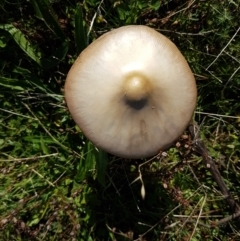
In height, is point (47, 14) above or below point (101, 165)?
above

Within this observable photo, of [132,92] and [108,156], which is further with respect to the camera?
[108,156]

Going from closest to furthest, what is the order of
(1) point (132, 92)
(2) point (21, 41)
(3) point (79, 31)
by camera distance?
(1) point (132, 92), (3) point (79, 31), (2) point (21, 41)

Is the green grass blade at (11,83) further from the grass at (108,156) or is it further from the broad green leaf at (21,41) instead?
the broad green leaf at (21,41)

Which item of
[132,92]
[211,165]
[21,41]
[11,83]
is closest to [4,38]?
[21,41]

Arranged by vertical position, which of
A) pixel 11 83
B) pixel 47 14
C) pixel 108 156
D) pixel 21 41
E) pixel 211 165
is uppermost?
pixel 47 14

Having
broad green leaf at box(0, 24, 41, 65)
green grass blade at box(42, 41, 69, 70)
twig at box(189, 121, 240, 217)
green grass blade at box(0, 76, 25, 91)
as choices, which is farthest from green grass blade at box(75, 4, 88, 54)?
twig at box(189, 121, 240, 217)

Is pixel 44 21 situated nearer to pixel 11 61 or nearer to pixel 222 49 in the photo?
pixel 11 61

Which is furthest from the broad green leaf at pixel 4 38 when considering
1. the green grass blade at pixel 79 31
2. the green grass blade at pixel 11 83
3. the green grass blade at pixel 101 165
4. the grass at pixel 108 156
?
the green grass blade at pixel 101 165

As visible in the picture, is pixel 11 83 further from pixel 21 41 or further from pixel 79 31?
pixel 79 31
